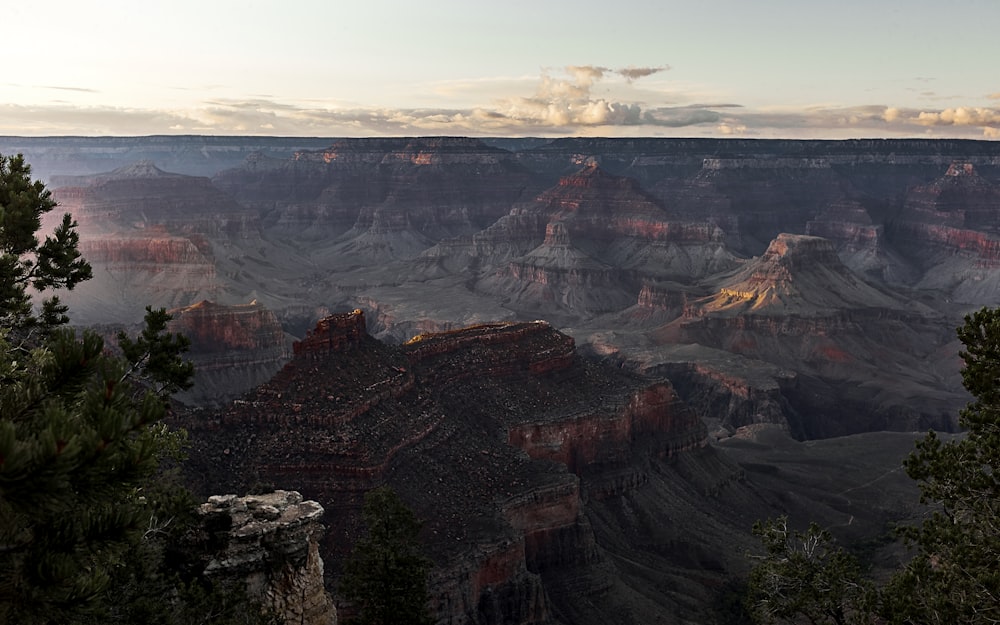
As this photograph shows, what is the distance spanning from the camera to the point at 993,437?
2184 cm

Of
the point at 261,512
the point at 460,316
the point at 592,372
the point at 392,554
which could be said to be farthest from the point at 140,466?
the point at 460,316

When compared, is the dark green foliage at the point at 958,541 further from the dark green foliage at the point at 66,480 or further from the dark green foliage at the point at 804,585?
the dark green foliage at the point at 66,480

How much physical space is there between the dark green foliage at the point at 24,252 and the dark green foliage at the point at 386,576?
1586 centimetres

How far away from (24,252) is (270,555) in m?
12.4

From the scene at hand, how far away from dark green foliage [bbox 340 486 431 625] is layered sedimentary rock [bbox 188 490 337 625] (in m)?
7.47

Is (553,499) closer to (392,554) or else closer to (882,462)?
(392,554)

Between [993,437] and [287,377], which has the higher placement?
[993,437]

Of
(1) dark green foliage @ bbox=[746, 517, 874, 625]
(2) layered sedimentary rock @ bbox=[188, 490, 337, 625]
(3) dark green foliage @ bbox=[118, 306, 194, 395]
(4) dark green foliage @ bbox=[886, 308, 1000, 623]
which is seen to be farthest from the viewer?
(2) layered sedimentary rock @ bbox=[188, 490, 337, 625]

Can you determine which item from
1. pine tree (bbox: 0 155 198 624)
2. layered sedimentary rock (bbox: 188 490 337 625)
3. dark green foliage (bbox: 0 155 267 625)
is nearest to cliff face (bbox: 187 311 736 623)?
layered sedimentary rock (bbox: 188 490 337 625)

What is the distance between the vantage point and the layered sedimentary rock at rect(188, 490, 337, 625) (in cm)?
2573

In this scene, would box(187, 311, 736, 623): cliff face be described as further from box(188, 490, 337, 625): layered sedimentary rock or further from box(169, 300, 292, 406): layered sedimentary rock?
box(169, 300, 292, 406): layered sedimentary rock

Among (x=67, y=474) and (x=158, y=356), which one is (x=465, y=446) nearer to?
(x=158, y=356)

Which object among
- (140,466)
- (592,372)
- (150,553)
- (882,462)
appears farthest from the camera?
(882,462)

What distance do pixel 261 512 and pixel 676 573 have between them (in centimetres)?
4522
